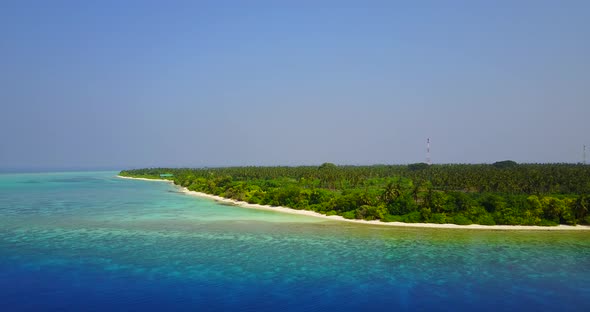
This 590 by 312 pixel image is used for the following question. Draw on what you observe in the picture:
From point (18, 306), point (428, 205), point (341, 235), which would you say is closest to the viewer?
point (18, 306)

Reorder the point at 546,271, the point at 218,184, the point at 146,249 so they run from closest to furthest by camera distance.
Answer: the point at 546,271 → the point at 146,249 → the point at 218,184

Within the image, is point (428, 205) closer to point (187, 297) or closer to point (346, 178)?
point (187, 297)

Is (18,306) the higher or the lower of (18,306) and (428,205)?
the lower

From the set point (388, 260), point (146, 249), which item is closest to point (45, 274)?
point (146, 249)

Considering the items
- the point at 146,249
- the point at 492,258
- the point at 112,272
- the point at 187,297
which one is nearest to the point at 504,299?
the point at 492,258

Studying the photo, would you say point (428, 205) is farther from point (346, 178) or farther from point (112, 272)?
point (346, 178)

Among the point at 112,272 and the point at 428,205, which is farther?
the point at 428,205
